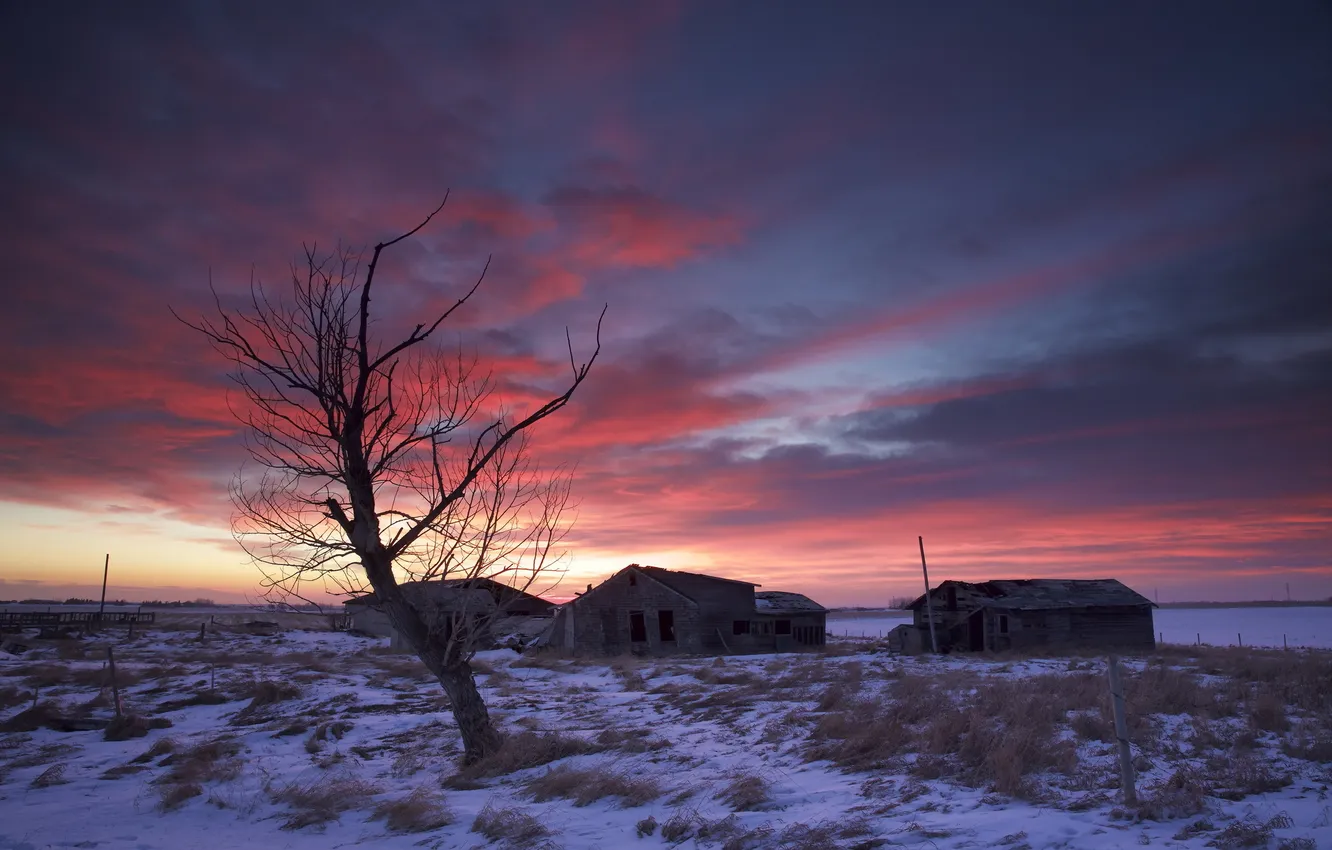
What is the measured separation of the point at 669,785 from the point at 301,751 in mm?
8211

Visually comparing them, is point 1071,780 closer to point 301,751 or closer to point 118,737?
point 301,751

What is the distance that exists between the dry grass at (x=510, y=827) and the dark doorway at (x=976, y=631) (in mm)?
36032

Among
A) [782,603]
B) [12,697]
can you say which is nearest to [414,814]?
[12,697]

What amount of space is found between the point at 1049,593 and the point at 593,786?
123 feet

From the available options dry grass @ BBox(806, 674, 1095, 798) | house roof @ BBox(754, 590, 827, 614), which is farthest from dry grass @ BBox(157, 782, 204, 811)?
house roof @ BBox(754, 590, 827, 614)

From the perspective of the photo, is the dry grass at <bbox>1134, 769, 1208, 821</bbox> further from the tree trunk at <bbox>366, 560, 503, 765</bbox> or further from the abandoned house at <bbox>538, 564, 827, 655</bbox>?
the abandoned house at <bbox>538, 564, 827, 655</bbox>

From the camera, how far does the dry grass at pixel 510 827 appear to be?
8516 millimetres

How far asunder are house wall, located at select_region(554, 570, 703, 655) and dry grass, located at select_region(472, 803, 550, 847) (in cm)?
3164

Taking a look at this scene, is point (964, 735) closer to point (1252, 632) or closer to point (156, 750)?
point (156, 750)

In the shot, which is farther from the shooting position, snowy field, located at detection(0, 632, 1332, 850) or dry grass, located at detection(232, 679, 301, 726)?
dry grass, located at detection(232, 679, 301, 726)

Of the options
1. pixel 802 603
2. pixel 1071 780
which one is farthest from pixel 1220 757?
pixel 802 603

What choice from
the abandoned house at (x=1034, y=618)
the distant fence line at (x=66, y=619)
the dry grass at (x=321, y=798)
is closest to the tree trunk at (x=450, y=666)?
the dry grass at (x=321, y=798)

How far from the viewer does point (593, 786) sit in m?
10.1

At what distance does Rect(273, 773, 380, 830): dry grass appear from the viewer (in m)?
10.2
